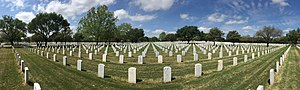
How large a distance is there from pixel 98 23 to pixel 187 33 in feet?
226

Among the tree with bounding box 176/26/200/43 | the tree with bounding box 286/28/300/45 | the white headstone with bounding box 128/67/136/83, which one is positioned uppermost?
the tree with bounding box 176/26/200/43

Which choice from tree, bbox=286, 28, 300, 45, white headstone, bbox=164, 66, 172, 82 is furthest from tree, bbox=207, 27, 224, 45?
white headstone, bbox=164, 66, 172, 82

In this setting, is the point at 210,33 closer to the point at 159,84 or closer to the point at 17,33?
the point at 17,33

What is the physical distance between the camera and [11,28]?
7056 centimetres

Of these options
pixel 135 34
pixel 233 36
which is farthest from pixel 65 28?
pixel 233 36

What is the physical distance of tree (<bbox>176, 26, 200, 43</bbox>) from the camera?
126262 mm

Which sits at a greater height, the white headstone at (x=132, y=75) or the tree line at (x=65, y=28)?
the tree line at (x=65, y=28)

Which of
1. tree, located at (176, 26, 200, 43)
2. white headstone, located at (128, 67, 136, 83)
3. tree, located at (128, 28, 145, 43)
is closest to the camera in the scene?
white headstone, located at (128, 67, 136, 83)

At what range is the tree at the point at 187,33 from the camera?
126262 mm

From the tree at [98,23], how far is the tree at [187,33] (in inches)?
2529

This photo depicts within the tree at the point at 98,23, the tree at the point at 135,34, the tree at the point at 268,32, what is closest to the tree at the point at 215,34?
the tree at the point at 268,32

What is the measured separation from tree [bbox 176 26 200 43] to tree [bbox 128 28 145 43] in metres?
18.3

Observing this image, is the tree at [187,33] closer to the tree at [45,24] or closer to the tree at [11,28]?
the tree at [45,24]

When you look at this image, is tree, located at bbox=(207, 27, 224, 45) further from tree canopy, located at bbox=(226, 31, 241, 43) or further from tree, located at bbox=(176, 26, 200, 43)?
tree, located at bbox=(176, 26, 200, 43)
